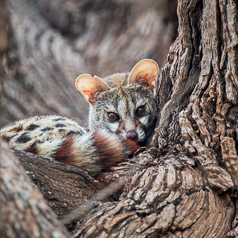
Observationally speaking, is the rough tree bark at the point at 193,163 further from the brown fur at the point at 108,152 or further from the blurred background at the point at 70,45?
the blurred background at the point at 70,45

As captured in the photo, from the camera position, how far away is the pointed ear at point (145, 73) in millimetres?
3828

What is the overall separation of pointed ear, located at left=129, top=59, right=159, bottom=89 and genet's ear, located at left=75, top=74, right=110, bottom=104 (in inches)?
13.0

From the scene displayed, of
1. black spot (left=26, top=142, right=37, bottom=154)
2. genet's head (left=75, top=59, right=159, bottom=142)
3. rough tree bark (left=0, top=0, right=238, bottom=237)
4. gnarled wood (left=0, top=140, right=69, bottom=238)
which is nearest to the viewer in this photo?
gnarled wood (left=0, top=140, right=69, bottom=238)

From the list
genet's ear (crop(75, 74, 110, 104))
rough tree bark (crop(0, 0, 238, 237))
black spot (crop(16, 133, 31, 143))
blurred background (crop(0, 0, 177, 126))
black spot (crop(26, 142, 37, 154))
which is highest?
blurred background (crop(0, 0, 177, 126))

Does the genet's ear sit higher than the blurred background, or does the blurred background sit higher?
the blurred background

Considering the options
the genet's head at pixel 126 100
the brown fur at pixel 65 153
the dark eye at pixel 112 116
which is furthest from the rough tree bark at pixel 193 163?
the dark eye at pixel 112 116

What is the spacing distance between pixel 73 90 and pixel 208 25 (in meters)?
3.43

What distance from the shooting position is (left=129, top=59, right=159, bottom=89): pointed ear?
3.83m

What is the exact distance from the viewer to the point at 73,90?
5.69 m

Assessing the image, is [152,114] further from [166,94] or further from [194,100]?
[194,100]

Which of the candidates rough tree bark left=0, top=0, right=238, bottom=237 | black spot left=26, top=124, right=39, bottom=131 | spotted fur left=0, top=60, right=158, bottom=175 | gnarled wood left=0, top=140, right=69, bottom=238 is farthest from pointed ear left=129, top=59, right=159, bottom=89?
gnarled wood left=0, top=140, right=69, bottom=238

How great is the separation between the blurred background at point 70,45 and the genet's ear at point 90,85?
1099mm

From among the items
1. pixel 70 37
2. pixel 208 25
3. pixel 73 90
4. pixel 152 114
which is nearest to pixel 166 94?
pixel 152 114

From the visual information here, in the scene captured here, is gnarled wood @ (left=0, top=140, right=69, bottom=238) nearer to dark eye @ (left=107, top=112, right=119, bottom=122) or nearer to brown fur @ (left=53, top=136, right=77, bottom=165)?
brown fur @ (left=53, top=136, right=77, bottom=165)
